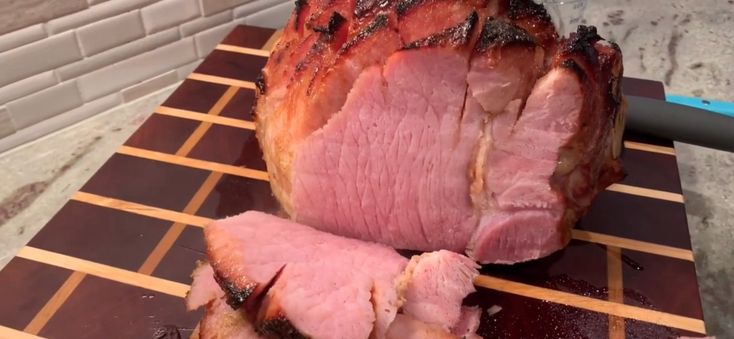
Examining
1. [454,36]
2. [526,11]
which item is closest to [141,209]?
[454,36]

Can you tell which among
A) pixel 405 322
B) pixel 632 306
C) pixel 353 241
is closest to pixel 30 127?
pixel 353 241

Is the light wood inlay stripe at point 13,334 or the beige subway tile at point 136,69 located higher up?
the beige subway tile at point 136,69

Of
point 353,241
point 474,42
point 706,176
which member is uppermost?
point 474,42

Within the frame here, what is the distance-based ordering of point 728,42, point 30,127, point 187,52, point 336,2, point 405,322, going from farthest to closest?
1. point 728,42
2. point 187,52
3. point 30,127
4. point 336,2
5. point 405,322

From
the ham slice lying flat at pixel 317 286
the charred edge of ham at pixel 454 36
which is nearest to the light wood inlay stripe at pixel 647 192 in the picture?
the ham slice lying flat at pixel 317 286

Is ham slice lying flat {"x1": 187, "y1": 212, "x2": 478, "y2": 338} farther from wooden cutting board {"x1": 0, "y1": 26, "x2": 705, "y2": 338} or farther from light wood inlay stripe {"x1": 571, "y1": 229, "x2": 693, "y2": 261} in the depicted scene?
light wood inlay stripe {"x1": 571, "y1": 229, "x2": 693, "y2": 261}

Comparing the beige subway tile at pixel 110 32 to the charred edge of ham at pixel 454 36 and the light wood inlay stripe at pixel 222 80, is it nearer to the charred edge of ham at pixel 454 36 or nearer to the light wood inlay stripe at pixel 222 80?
the light wood inlay stripe at pixel 222 80

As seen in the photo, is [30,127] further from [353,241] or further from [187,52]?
[353,241]

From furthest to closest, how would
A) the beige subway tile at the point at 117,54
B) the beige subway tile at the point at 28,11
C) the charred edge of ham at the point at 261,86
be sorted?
the beige subway tile at the point at 117,54, the beige subway tile at the point at 28,11, the charred edge of ham at the point at 261,86
